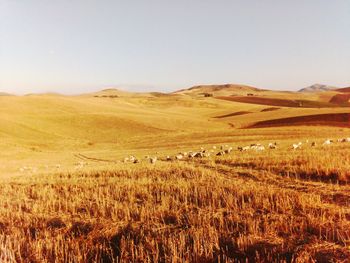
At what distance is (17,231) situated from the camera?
8070 millimetres

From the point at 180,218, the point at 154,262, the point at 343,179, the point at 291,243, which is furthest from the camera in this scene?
the point at 343,179

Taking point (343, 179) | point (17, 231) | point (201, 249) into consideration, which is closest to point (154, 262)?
point (201, 249)

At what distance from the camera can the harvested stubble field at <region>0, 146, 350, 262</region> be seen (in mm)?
6621

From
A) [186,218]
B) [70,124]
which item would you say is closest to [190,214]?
[186,218]

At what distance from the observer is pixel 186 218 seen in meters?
8.70

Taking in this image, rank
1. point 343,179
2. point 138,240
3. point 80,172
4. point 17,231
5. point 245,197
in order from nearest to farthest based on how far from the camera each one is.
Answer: point 138,240, point 17,231, point 245,197, point 343,179, point 80,172

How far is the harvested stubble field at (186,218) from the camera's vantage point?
6621 mm

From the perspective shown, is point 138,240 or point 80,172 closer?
point 138,240

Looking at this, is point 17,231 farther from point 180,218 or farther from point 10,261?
point 180,218

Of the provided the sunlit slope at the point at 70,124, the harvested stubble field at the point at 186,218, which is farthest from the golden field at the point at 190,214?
the sunlit slope at the point at 70,124

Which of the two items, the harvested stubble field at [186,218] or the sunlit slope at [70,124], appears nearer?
the harvested stubble field at [186,218]

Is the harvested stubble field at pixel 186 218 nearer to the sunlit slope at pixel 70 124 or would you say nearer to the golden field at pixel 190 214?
the golden field at pixel 190 214

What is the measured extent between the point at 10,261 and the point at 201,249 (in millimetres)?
3271

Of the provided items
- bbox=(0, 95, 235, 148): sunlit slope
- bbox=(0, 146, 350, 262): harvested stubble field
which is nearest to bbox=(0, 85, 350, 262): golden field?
bbox=(0, 146, 350, 262): harvested stubble field
